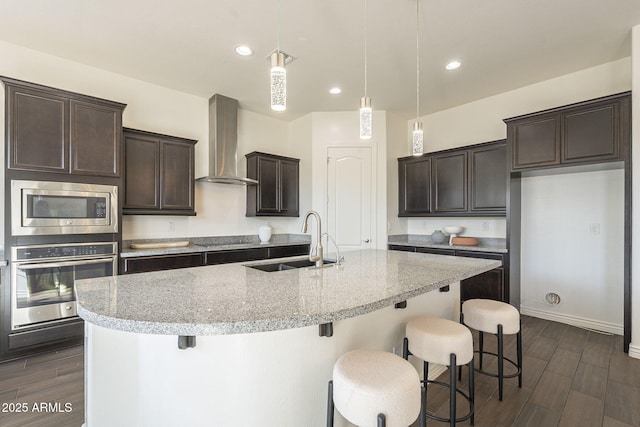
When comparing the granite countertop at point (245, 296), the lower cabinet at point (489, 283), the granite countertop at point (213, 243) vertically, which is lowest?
the lower cabinet at point (489, 283)

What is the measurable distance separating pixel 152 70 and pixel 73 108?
0.93m

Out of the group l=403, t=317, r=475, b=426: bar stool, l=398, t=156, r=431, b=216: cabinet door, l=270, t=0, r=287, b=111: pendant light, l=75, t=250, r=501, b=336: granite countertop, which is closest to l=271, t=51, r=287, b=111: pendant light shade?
l=270, t=0, r=287, b=111: pendant light

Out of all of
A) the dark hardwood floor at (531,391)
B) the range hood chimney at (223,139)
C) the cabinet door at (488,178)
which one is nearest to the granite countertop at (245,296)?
the dark hardwood floor at (531,391)

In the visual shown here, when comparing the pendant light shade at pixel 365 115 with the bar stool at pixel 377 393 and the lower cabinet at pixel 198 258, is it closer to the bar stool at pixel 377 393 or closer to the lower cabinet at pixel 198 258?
the bar stool at pixel 377 393

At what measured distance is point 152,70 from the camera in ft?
10.7

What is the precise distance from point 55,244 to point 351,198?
3.42 meters

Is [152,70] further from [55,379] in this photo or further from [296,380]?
[296,380]

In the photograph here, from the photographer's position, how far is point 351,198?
4.44 m

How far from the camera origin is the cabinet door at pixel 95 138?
8.95 ft

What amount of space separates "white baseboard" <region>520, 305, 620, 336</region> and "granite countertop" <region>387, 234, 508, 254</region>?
84cm

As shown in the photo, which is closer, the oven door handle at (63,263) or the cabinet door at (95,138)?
the oven door handle at (63,263)

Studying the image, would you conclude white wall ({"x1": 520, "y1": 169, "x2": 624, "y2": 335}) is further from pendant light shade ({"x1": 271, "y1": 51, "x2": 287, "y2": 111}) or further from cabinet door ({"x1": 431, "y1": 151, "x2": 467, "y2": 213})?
pendant light shade ({"x1": 271, "y1": 51, "x2": 287, "y2": 111})

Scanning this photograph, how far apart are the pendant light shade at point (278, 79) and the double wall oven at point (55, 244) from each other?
2.28 m

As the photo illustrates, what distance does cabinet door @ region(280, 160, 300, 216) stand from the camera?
4.52 meters
